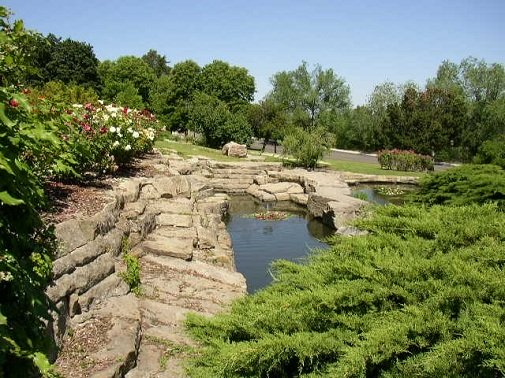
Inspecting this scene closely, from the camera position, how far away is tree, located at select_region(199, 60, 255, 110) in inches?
1927

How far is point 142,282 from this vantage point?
6.99 m

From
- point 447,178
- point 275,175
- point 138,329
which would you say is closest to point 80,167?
point 138,329

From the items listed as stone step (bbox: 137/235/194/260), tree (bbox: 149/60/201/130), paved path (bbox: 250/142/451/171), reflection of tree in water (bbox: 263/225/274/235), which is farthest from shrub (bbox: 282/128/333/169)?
tree (bbox: 149/60/201/130)

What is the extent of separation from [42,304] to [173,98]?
47.1 metres

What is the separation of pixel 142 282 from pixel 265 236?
25.9ft

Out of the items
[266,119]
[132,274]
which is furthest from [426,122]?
[132,274]

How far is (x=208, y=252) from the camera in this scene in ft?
30.9

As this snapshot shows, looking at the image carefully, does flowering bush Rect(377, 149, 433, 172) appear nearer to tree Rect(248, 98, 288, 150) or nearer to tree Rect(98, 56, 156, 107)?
tree Rect(248, 98, 288, 150)

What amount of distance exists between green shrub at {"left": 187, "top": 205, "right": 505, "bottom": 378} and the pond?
6.03m

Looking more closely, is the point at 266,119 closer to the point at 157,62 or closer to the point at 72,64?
the point at 72,64

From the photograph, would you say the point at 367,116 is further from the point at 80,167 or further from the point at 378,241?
the point at 378,241

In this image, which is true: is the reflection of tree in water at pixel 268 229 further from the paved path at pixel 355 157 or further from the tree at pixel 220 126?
the paved path at pixel 355 157

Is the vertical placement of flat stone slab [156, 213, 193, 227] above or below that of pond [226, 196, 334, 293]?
above

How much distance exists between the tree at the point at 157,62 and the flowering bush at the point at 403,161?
Result: 2731 inches
